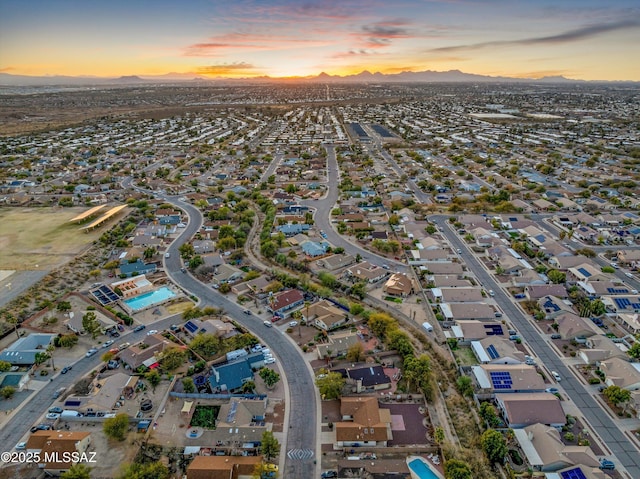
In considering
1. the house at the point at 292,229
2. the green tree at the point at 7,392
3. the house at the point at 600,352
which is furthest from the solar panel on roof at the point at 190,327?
the house at the point at 600,352

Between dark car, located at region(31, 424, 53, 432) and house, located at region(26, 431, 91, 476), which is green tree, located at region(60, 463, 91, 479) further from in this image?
dark car, located at region(31, 424, 53, 432)

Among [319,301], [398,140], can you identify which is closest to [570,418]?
[319,301]

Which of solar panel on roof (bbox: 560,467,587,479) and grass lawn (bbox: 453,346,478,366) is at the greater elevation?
solar panel on roof (bbox: 560,467,587,479)

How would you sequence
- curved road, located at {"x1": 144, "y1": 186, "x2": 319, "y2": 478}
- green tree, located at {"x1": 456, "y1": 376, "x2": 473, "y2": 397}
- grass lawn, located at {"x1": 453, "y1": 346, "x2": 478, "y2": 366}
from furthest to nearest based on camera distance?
1. grass lawn, located at {"x1": 453, "y1": 346, "x2": 478, "y2": 366}
2. green tree, located at {"x1": 456, "y1": 376, "x2": 473, "y2": 397}
3. curved road, located at {"x1": 144, "y1": 186, "x2": 319, "y2": 478}

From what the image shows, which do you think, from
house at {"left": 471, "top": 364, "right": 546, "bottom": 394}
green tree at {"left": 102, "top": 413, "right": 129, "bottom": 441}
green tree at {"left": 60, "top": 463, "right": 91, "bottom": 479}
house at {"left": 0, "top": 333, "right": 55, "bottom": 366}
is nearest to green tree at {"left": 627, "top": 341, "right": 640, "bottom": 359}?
house at {"left": 471, "top": 364, "right": 546, "bottom": 394}

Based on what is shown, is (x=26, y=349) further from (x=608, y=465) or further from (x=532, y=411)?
(x=608, y=465)

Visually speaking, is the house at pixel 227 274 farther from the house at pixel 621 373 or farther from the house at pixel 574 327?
the house at pixel 621 373
